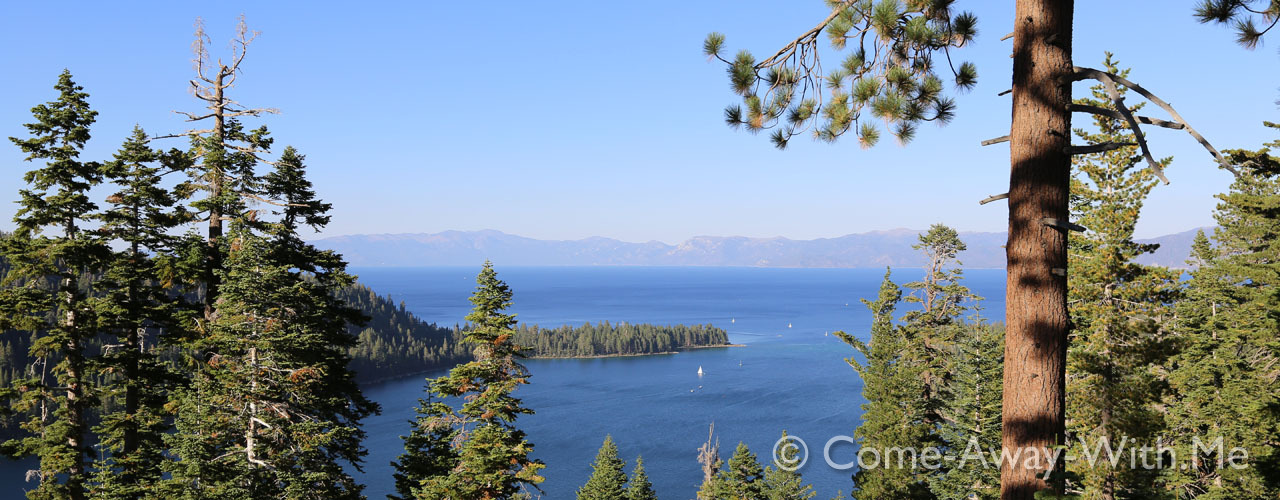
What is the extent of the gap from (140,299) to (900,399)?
21.0 m

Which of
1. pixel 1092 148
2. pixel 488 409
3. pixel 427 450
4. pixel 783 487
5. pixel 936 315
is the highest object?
pixel 1092 148

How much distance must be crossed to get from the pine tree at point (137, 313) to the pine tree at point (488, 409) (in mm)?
5561

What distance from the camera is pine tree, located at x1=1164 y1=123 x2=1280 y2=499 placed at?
1339 cm

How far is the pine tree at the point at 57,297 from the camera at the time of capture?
12.2m

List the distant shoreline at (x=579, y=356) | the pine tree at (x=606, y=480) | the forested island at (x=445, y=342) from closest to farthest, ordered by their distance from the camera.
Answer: the pine tree at (x=606, y=480) → the distant shoreline at (x=579, y=356) → the forested island at (x=445, y=342)

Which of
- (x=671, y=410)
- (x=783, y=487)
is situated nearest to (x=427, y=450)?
(x=783, y=487)

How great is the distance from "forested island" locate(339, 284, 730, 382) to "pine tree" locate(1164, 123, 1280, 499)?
400 ft

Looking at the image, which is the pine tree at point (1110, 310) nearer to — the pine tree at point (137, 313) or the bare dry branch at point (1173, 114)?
the bare dry branch at point (1173, 114)

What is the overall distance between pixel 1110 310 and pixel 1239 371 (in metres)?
4.21

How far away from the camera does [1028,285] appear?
13.5 ft

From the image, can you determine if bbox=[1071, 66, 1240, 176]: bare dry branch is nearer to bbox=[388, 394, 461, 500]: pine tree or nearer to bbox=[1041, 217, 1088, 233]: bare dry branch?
bbox=[1041, 217, 1088, 233]: bare dry branch

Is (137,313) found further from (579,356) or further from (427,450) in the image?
(579,356)

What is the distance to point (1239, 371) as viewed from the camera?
48.3 feet

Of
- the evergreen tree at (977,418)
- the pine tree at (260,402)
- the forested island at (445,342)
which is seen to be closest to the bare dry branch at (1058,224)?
the pine tree at (260,402)
